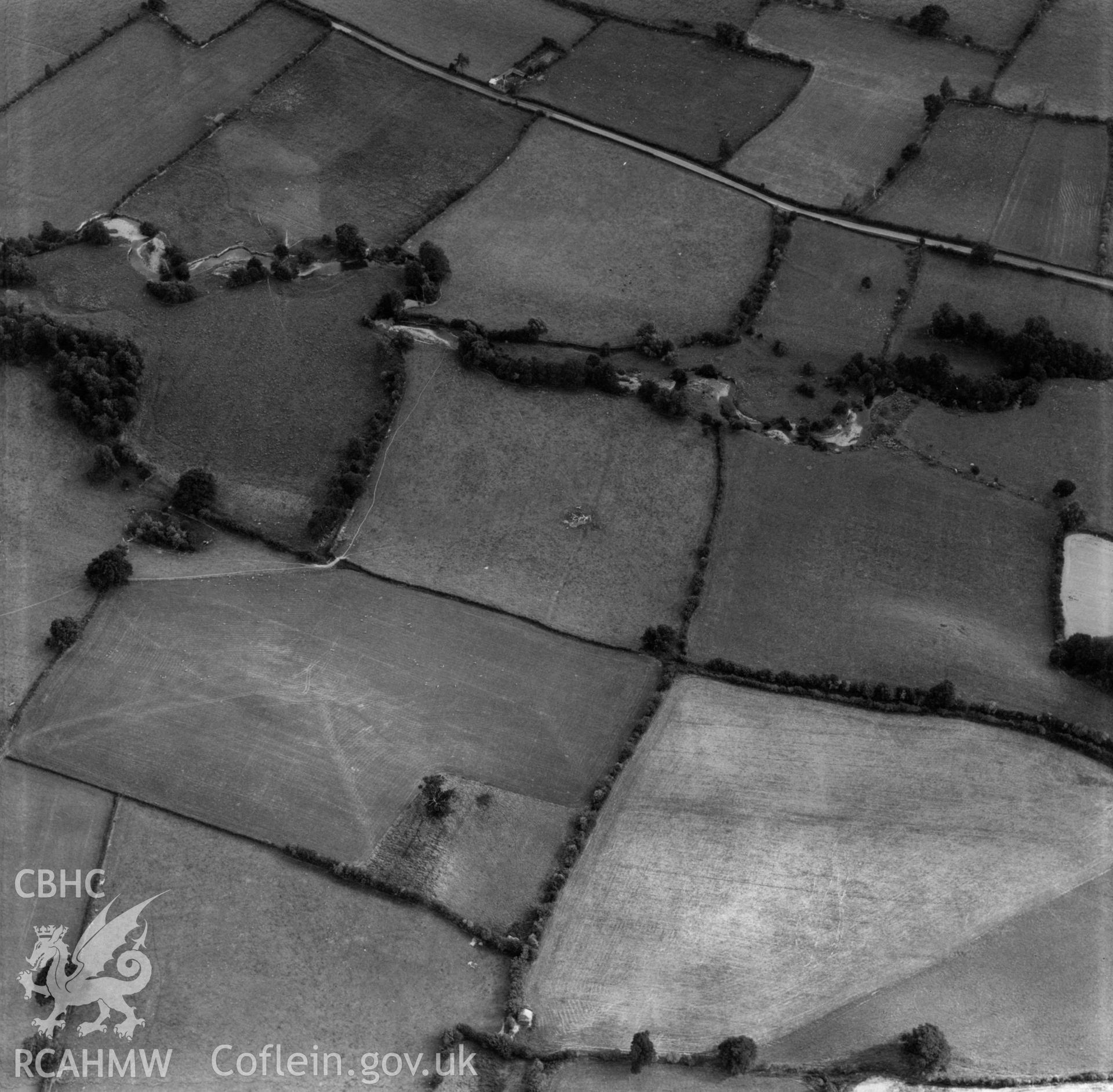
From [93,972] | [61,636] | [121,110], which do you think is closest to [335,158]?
[121,110]

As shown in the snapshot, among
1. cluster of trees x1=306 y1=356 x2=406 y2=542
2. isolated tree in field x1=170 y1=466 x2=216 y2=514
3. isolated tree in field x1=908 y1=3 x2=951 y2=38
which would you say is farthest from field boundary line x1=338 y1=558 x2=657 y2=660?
isolated tree in field x1=908 y1=3 x2=951 y2=38

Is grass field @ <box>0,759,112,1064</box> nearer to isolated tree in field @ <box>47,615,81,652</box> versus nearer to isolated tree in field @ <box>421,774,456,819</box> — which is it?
isolated tree in field @ <box>47,615,81,652</box>

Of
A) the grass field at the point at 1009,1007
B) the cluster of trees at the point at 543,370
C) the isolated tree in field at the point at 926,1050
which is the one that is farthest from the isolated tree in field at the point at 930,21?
the isolated tree in field at the point at 926,1050

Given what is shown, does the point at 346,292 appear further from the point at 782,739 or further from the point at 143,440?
the point at 782,739

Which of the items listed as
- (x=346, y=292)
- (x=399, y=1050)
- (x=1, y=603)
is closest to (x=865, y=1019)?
(x=399, y=1050)

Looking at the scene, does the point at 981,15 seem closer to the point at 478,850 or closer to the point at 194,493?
the point at 194,493

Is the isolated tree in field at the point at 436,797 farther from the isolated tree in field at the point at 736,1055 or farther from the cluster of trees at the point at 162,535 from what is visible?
the cluster of trees at the point at 162,535
